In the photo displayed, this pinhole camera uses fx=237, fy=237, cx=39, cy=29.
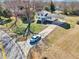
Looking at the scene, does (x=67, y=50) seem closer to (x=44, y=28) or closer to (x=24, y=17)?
(x=44, y=28)

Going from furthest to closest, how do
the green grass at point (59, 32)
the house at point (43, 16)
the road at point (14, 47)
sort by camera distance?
the house at point (43, 16) → the road at point (14, 47) → the green grass at point (59, 32)

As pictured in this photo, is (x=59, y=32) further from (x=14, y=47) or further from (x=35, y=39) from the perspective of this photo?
(x=14, y=47)

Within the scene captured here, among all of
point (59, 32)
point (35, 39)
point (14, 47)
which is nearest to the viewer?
point (59, 32)

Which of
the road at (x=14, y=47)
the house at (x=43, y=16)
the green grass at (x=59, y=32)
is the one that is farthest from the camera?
the house at (x=43, y=16)

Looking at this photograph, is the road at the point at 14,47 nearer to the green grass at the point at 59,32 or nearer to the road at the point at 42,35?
the road at the point at 42,35

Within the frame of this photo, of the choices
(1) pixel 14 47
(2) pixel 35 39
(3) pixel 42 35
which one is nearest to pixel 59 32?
(3) pixel 42 35

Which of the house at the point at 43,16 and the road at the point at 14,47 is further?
the house at the point at 43,16

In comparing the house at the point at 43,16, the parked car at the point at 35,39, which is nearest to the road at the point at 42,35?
the parked car at the point at 35,39

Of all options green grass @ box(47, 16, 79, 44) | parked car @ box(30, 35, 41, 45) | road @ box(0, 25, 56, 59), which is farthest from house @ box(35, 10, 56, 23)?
parked car @ box(30, 35, 41, 45)

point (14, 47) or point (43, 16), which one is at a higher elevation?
point (43, 16)

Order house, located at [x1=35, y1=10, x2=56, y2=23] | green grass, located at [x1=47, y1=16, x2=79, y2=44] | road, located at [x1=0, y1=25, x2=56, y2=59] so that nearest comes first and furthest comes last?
green grass, located at [x1=47, y1=16, x2=79, y2=44], road, located at [x1=0, y1=25, x2=56, y2=59], house, located at [x1=35, y1=10, x2=56, y2=23]

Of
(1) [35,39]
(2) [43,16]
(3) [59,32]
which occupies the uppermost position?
(2) [43,16]

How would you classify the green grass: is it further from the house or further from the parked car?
the house
